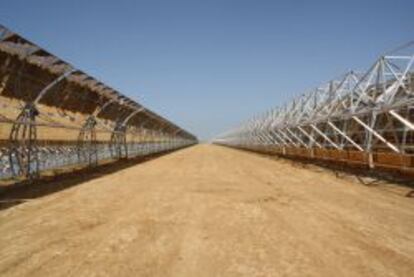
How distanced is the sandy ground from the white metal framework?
3.69 metres

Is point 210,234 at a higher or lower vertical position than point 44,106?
lower

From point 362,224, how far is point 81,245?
4727 millimetres

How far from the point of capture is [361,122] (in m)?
15.6

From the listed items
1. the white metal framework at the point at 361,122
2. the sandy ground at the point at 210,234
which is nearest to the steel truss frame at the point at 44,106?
the sandy ground at the point at 210,234

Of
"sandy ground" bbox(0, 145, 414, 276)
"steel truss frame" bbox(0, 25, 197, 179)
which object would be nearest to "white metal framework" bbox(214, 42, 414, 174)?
"sandy ground" bbox(0, 145, 414, 276)

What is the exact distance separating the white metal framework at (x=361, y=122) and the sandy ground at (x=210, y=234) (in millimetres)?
3693

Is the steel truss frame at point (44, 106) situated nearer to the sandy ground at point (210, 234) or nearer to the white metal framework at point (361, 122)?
the sandy ground at point (210, 234)

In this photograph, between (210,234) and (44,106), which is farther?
(44,106)

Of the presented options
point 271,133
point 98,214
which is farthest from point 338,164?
point 271,133

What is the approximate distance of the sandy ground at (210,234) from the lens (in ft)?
15.1

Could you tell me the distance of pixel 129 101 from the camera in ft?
83.0

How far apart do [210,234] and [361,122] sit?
1160 cm

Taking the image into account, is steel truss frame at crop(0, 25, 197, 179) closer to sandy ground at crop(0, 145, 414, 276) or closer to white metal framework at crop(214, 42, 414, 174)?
sandy ground at crop(0, 145, 414, 276)

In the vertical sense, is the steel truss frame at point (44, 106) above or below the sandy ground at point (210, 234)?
above
